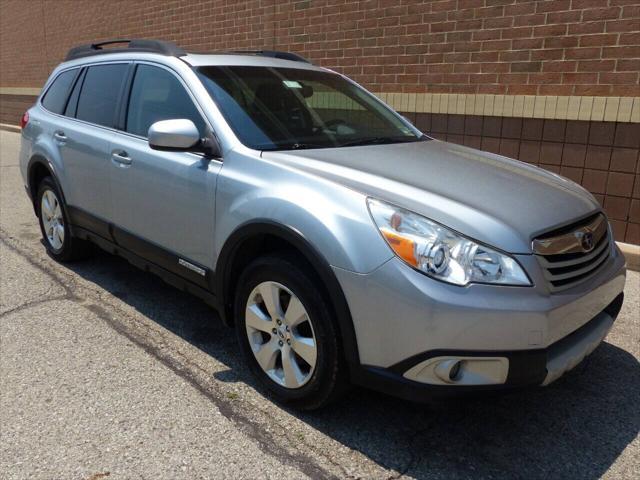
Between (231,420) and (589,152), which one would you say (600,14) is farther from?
(231,420)

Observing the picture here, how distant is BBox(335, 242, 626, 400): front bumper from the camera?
87.3 inches

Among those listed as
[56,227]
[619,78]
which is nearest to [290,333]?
[56,227]

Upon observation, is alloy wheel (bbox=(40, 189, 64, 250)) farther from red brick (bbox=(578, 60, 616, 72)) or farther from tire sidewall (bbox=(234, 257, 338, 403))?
red brick (bbox=(578, 60, 616, 72))

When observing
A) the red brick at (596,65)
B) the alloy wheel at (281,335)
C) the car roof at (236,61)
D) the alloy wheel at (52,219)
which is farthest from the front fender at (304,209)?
the red brick at (596,65)

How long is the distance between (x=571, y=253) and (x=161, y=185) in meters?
2.28

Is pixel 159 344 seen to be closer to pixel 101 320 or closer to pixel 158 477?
pixel 101 320

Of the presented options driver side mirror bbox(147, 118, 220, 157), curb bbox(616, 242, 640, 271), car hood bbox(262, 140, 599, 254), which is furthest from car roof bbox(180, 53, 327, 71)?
curb bbox(616, 242, 640, 271)

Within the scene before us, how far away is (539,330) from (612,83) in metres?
3.87

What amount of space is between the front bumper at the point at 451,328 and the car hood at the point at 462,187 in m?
0.22

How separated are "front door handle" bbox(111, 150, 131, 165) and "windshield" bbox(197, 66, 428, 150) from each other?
0.77 meters

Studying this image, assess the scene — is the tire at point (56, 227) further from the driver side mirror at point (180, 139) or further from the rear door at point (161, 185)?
the driver side mirror at point (180, 139)

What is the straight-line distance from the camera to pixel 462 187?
267 centimetres

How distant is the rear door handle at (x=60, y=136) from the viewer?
456cm

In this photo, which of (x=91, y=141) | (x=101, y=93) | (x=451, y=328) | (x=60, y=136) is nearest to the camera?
(x=451, y=328)
